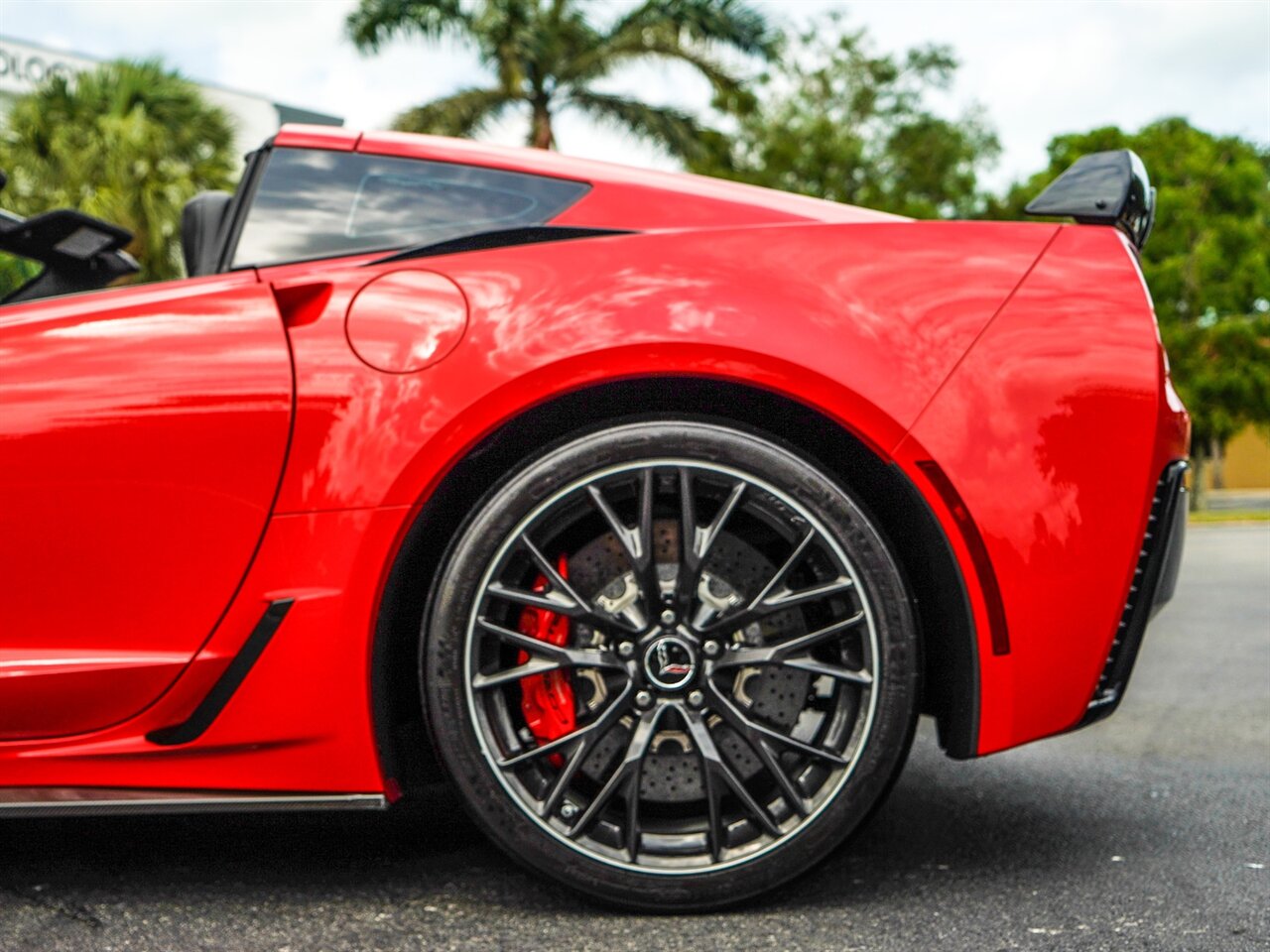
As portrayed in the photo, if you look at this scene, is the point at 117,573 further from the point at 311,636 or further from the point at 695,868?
the point at 695,868

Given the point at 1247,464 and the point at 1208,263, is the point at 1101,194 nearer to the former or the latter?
the point at 1208,263

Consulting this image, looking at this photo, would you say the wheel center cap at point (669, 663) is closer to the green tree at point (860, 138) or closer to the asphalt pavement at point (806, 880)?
the asphalt pavement at point (806, 880)

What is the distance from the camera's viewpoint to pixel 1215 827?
2.53 m

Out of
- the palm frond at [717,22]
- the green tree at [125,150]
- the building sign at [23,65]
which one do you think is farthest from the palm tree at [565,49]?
the building sign at [23,65]

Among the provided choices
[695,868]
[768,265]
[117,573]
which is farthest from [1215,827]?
[117,573]

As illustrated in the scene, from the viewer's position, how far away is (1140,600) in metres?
2.09

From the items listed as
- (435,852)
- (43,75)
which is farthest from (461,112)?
(435,852)

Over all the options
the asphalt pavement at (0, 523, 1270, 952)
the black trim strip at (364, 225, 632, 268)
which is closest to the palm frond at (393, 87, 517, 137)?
the asphalt pavement at (0, 523, 1270, 952)

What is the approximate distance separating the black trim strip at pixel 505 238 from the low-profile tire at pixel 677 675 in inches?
14.3

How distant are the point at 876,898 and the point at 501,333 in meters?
1.07

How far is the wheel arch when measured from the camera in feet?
6.69

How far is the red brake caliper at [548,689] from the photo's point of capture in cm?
211

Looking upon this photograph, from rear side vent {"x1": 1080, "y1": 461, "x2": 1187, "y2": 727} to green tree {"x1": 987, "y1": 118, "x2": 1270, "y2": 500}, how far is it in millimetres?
24625

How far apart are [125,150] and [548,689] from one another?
1760cm
